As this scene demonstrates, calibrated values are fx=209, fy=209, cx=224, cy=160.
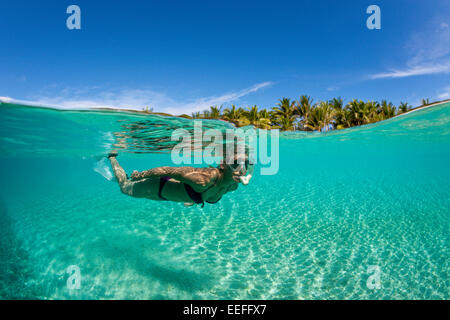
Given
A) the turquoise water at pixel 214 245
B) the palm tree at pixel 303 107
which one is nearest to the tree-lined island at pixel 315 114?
the palm tree at pixel 303 107

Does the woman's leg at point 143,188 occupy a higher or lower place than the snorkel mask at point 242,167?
lower

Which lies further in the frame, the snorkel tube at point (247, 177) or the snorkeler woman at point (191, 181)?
the snorkeler woman at point (191, 181)

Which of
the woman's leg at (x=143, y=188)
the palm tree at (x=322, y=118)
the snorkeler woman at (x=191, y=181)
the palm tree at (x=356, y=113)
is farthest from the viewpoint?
the palm tree at (x=356, y=113)

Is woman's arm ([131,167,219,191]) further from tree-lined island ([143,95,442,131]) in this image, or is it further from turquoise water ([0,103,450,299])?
tree-lined island ([143,95,442,131])

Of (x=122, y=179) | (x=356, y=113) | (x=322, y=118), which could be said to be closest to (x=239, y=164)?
(x=122, y=179)

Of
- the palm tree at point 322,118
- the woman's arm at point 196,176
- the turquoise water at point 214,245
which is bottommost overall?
the turquoise water at point 214,245

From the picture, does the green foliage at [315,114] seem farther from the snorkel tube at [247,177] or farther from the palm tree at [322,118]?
the snorkel tube at [247,177]

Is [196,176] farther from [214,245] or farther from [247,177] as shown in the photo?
[214,245]

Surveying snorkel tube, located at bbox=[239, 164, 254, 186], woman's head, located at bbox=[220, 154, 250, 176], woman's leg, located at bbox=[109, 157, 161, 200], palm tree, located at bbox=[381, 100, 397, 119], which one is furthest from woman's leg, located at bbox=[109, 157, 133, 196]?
palm tree, located at bbox=[381, 100, 397, 119]

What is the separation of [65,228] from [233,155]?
25.7 feet

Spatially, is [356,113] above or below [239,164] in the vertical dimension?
above
